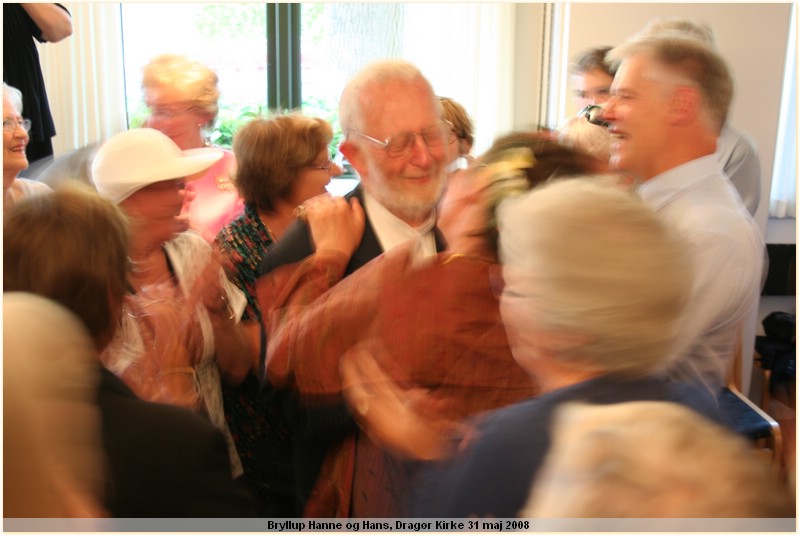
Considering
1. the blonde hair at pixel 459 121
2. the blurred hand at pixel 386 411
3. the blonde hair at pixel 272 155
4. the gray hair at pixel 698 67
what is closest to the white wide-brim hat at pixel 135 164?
the blonde hair at pixel 272 155

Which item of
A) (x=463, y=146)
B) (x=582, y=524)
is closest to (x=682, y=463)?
(x=582, y=524)

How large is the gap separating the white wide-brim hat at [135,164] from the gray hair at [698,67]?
118 centimetres

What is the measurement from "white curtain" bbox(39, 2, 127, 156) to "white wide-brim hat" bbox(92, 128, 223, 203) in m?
2.69

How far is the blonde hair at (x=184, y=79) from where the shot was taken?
8.84 ft

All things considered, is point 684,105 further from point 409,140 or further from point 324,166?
point 324,166

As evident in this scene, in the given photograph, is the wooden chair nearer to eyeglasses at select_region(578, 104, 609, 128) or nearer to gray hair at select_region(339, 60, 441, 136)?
eyeglasses at select_region(578, 104, 609, 128)

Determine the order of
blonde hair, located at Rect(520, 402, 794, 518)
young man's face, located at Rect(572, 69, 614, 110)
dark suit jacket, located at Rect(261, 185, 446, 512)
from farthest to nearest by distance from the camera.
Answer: young man's face, located at Rect(572, 69, 614, 110)
dark suit jacket, located at Rect(261, 185, 446, 512)
blonde hair, located at Rect(520, 402, 794, 518)

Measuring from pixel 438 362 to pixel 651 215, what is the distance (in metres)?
0.43

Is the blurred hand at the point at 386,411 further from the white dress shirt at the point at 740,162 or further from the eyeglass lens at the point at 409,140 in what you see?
the white dress shirt at the point at 740,162

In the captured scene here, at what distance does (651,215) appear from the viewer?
1041 mm

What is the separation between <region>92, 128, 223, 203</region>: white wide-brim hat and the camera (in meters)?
1.79

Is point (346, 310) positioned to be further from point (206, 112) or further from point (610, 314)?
point (206, 112)

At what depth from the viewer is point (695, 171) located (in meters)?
1.75

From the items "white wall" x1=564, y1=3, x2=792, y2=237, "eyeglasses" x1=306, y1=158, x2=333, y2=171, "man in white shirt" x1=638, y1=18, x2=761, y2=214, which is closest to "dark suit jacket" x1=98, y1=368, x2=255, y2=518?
"eyeglasses" x1=306, y1=158, x2=333, y2=171
